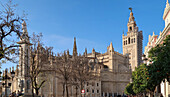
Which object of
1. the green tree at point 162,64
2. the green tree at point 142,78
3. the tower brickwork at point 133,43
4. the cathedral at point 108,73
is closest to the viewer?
the green tree at point 162,64

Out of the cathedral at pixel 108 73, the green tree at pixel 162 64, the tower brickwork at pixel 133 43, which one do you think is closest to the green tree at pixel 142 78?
the green tree at pixel 162 64

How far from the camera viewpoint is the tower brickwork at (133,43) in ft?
366

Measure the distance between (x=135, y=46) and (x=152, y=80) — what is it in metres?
91.5

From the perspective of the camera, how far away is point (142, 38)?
118 metres

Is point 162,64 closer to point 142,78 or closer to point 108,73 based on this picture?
point 142,78

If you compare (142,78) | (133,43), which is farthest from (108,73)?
(142,78)

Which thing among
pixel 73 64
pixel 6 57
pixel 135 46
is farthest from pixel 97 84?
pixel 6 57

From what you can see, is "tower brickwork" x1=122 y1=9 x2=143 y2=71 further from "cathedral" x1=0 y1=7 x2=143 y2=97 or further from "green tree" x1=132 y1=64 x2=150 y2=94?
"green tree" x1=132 y1=64 x2=150 y2=94

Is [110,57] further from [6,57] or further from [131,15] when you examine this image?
[6,57]

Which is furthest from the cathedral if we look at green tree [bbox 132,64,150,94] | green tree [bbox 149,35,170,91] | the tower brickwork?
green tree [bbox 149,35,170,91]

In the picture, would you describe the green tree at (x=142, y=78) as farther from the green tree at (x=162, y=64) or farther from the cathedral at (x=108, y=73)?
the cathedral at (x=108, y=73)

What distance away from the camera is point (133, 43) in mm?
114000

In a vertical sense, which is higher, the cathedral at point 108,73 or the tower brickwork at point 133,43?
the tower brickwork at point 133,43

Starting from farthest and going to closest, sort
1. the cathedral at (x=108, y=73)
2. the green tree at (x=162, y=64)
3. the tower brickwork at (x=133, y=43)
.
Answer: the tower brickwork at (x=133, y=43) < the cathedral at (x=108, y=73) < the green tree at (x=162, y=64)
